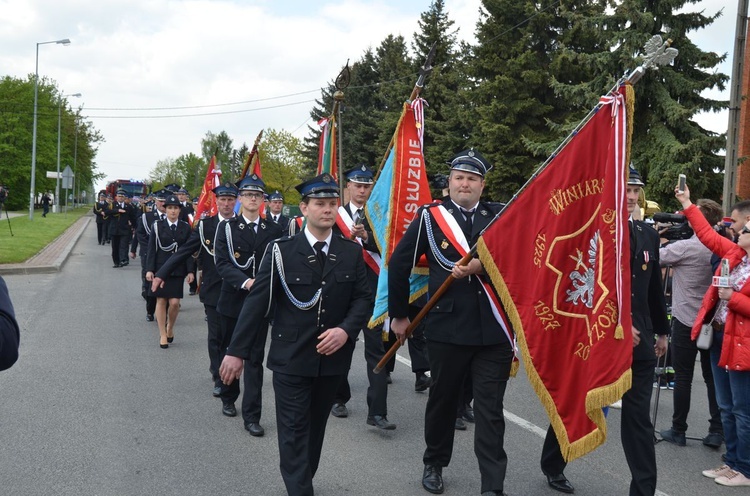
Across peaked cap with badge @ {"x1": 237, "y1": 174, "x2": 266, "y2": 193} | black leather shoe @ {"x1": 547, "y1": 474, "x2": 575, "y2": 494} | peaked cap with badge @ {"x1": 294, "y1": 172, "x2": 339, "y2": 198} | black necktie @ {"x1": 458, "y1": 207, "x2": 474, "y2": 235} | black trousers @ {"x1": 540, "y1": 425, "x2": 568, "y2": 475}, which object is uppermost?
peaked cap with badge @ {"x1": 237, "y1": 174, "x2": 266, "y2": 193}

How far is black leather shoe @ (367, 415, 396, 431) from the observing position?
6090mm

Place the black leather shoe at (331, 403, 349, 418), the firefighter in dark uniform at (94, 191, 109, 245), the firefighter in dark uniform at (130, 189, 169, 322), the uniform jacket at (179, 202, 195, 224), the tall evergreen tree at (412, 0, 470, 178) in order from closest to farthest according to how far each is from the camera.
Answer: the black leather shoe at (331, 403, 349, 418)
the uniform jacket at (179, 202, 195, 224)
the firefighter in dark uniform at (130, 189, 169, 322)
the firefighter in dark uniform at (94, 191, 109, 245)
the tall evergreen tree at (412, 0, 470, 178)

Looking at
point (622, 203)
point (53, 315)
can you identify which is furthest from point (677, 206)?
point (622, 203)

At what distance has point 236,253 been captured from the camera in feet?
21.7

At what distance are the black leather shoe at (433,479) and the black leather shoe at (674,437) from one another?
2.50 metres

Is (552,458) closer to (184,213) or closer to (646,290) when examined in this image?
(646,290)

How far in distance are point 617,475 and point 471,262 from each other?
7.00 feet

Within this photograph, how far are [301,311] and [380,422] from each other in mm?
2183

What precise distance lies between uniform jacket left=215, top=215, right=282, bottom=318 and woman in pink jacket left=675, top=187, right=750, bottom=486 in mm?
3701

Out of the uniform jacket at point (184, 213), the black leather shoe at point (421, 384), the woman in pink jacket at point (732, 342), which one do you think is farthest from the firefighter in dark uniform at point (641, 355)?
the uniform jacket at point (184, 213)

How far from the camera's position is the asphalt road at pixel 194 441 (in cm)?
481

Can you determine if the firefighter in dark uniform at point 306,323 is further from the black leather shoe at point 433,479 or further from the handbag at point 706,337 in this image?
the handbag at point 706,337

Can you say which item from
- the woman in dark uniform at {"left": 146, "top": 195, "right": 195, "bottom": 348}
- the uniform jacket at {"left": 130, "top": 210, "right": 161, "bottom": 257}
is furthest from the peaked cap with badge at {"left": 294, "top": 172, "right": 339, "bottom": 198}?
the uniform jacket at {"left": 130, "top": 210, "right": 161, "bottom": 257}

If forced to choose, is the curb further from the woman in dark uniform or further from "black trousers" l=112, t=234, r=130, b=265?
the woman in dark uniform
